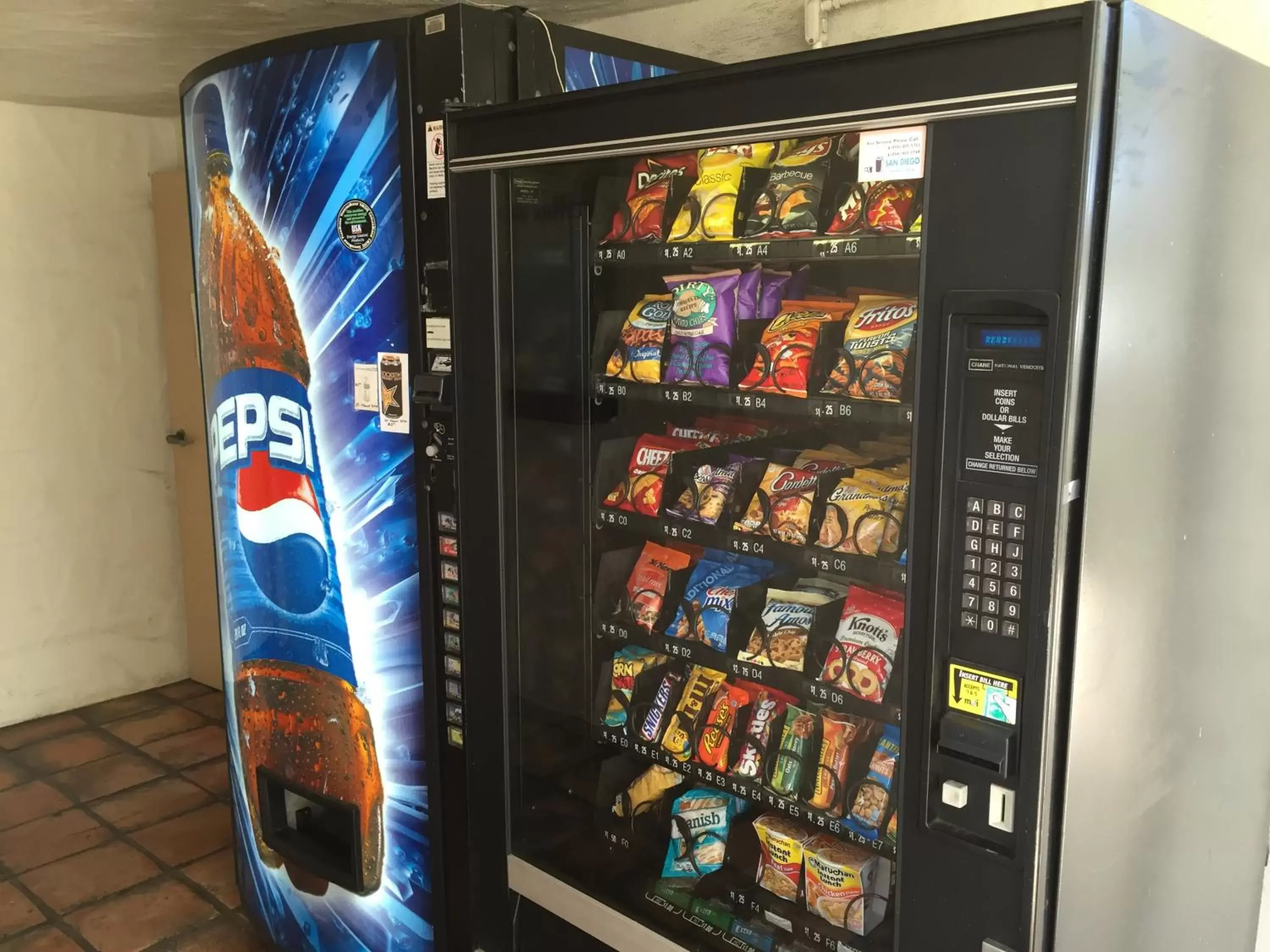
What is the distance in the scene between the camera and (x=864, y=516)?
1430 millimetres

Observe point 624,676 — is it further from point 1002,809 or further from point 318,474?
point 1002,809

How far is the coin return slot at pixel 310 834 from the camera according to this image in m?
2.02

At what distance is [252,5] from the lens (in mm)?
2344

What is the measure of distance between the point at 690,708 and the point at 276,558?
872mm

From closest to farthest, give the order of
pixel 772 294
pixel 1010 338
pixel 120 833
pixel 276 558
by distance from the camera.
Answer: pixel 1010 338 < pixel 772 294 < pixel 276 558 < pixel 120 833

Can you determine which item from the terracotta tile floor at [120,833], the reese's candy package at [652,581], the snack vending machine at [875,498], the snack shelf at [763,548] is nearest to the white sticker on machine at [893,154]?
the snack vending machine at [875,498]

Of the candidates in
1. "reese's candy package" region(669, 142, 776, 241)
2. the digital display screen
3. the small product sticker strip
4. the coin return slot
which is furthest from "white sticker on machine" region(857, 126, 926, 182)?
the coin return slot

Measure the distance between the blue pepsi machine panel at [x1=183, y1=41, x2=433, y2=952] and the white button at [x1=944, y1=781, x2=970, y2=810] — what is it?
0.99m

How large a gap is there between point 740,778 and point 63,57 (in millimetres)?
2681

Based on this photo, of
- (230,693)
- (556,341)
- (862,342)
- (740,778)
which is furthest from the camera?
(230,693)

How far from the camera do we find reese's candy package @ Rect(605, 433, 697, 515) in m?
1.70

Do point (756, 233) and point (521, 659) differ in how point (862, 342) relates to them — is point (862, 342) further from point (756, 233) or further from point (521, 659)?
point (521, 659)

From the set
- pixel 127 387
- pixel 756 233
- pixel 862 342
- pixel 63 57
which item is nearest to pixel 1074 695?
pixel 862 342

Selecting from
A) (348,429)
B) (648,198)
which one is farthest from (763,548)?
(348,429)
